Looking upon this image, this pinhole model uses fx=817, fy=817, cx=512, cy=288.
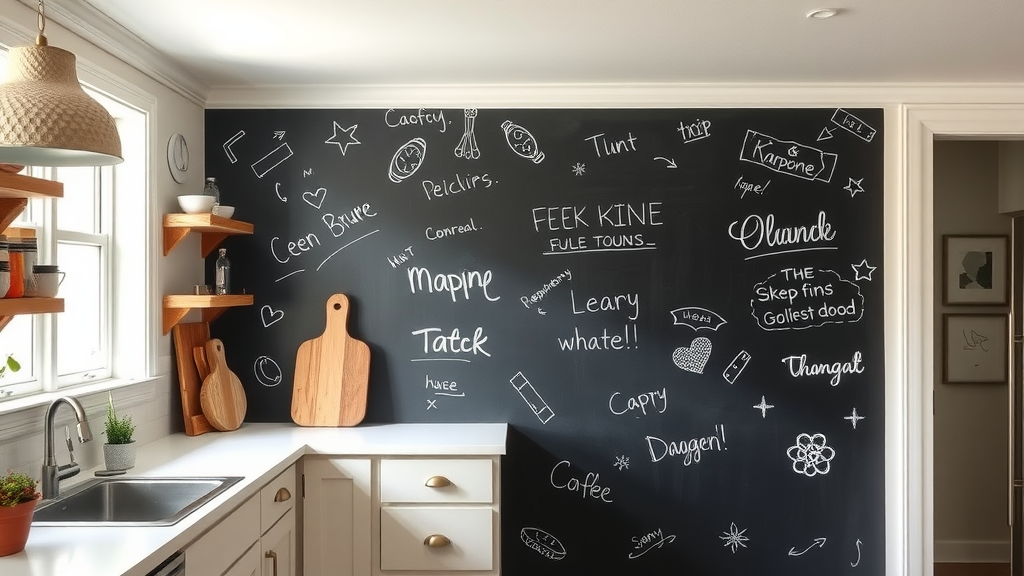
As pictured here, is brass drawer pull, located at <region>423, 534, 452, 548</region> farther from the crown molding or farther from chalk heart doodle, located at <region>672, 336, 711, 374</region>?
the crown molding

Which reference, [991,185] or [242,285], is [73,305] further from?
[991,185]

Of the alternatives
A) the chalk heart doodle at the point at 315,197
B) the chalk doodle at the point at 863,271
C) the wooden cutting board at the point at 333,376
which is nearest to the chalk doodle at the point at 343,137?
the chalk heart doodle at the point at 315,197

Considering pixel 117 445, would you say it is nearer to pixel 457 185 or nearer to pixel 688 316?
pixel 457 185

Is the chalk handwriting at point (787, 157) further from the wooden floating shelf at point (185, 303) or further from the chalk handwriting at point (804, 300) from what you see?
the wooden floating shelf at point (185, 303)

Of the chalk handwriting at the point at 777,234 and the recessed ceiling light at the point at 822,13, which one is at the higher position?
the recessed ceiling light at the point at 822,13

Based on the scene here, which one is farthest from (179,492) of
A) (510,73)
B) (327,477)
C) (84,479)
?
(510,73)

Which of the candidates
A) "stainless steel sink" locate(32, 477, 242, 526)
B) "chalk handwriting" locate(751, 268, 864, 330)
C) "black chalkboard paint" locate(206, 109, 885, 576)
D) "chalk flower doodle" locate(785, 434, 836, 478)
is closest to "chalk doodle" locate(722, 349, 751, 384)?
"black chalkboard paint" locate(206, 109, 885, 576)

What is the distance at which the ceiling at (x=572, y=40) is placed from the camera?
8.23ft

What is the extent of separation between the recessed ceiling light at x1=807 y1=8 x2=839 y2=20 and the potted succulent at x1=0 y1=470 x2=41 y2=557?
8.24 feet

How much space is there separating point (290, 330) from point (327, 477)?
2.48 feet

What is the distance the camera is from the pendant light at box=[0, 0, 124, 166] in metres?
1.41

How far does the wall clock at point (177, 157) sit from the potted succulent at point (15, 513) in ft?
5.33

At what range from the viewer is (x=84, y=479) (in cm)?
251

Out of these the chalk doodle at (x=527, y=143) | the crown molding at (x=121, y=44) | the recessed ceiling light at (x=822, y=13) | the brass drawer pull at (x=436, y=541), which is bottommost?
the brass drawer pull at (x=436, y=541)
